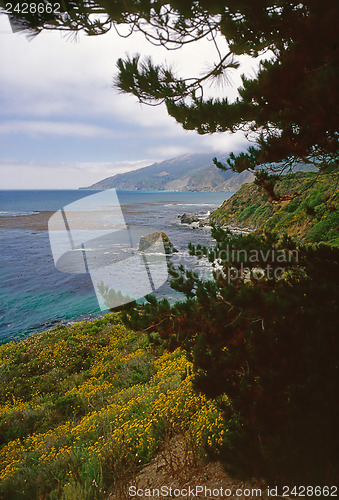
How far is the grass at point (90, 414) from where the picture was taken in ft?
12.6

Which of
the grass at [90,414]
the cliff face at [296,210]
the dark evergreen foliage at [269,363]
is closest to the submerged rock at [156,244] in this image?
the cliff face at [296,210]

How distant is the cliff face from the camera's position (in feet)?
33.6

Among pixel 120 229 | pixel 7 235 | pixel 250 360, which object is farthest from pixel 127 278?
pixel 7 235

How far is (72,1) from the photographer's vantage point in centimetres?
329

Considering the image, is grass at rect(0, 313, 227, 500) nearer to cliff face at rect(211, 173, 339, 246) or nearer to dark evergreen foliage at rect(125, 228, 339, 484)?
dark evergreen foliage at rect(125, 228, 339, 484)

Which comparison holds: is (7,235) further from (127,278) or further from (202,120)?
(202,120)

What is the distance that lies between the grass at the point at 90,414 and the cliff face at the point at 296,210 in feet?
13.9

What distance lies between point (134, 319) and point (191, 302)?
85 cm

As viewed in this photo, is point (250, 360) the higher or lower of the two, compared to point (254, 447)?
higher

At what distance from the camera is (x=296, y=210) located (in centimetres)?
2666

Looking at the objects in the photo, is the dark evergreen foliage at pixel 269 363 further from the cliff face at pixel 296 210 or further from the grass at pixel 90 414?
the cliff face at pixel 296 210

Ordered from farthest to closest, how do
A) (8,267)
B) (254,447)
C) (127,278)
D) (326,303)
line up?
(8,267) < (127,278) < (326,303) < (254,447)

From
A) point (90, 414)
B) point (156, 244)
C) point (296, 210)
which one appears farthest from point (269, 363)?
point (156, 244)

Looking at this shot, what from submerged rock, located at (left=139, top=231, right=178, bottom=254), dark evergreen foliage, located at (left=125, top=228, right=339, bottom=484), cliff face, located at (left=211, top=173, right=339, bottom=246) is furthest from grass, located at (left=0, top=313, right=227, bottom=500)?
submerged rock, located at (left=139, top=231, right=178, bottom=254)
